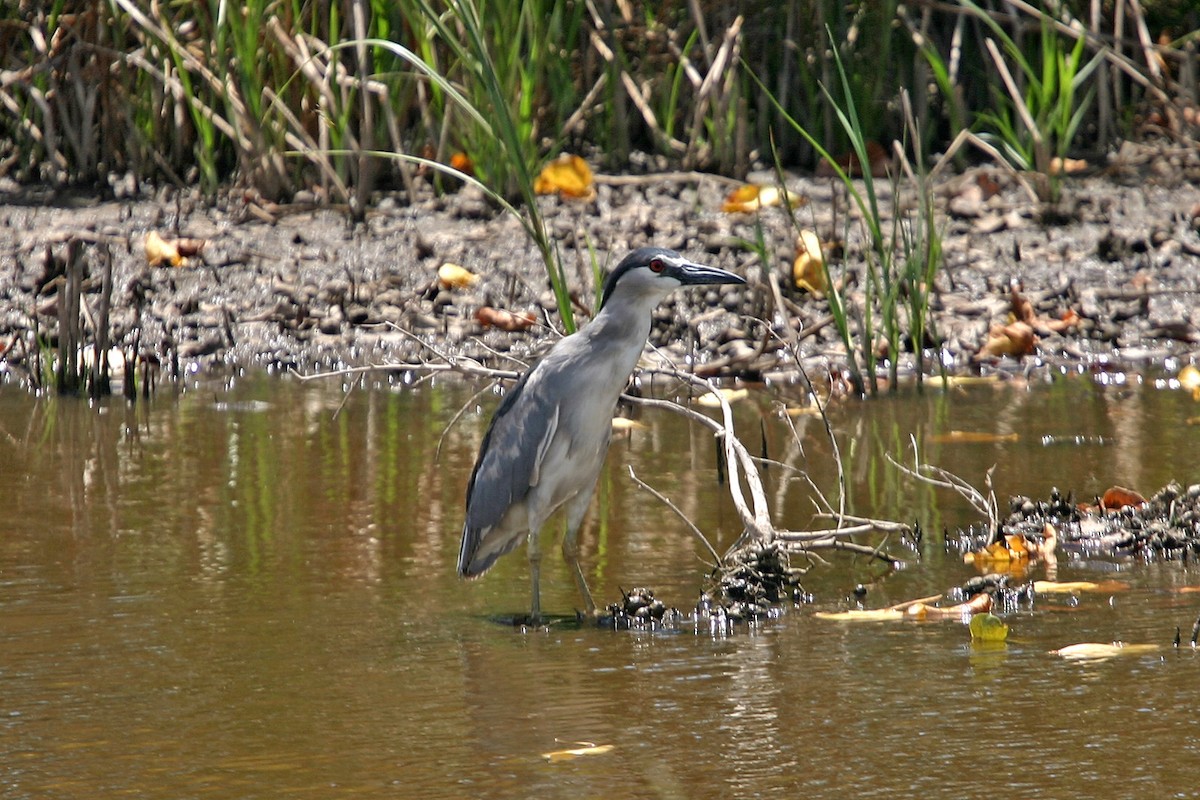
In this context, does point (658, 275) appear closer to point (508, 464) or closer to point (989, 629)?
point (508, 464)

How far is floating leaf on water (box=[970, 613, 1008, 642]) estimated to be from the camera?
13.9ft

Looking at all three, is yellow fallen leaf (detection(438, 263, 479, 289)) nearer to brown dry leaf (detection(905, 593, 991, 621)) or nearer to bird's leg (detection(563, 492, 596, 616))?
bird's leg (detection(563, 492, 596, 616))

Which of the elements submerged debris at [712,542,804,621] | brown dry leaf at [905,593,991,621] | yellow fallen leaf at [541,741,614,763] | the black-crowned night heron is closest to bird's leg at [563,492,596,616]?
the black-crowned night heron

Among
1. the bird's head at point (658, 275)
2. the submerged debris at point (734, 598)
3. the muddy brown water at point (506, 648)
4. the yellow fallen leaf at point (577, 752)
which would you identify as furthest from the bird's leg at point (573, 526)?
the yellow fallen leaf at point (577, 752)

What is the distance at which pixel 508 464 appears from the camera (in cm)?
526

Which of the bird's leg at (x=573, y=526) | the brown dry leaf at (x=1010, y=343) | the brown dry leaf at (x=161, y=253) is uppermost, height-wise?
the brown dry leaf at (x=161, y=253)

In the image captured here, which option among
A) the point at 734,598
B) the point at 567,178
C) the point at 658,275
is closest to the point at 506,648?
the point at 734,598

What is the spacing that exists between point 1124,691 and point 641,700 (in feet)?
3.28

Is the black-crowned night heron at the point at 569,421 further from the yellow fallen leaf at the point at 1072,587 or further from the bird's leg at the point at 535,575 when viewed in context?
the yellow fallen leaf at the point at 1072,587

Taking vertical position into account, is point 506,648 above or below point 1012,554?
below

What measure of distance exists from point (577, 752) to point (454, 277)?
6.05m

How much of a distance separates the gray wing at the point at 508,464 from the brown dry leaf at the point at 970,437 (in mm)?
2101

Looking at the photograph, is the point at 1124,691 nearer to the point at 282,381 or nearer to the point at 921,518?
the point at 921,518

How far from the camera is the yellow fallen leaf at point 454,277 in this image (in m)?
9.43
